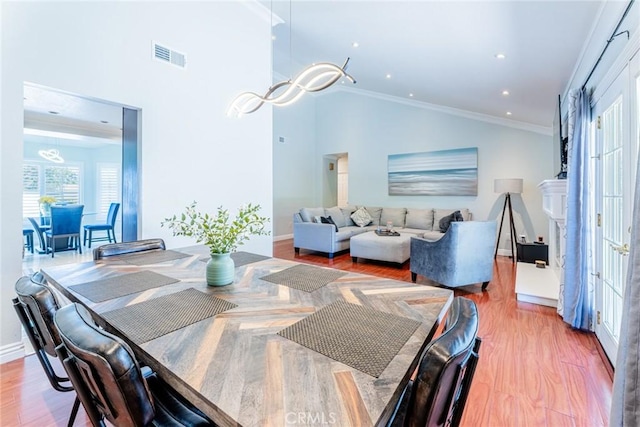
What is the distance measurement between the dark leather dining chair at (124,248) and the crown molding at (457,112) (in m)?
5.96

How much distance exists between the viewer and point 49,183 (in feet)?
21.3

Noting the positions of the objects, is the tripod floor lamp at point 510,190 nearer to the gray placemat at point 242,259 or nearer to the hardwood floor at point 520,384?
the hardwood floor at point 520,384

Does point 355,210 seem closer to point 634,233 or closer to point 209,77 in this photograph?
point 209,77

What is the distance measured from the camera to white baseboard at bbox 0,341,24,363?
2204mm

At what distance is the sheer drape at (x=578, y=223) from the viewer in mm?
2512

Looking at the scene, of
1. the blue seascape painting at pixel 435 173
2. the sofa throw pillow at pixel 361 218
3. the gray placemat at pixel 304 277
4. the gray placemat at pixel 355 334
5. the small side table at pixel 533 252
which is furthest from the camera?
the sofa throw pillow at pixel 361 218

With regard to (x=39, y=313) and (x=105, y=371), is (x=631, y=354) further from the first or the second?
(x=39, y=313)

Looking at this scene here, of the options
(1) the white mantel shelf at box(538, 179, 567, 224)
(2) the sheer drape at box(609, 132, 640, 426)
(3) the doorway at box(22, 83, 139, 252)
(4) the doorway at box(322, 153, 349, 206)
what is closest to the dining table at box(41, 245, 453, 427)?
(2) the sheer drape at box(609, 132, 640, 426)

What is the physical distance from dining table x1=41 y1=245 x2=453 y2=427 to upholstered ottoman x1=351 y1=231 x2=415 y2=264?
322 cm

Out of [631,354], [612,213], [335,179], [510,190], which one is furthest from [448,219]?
[631,354]

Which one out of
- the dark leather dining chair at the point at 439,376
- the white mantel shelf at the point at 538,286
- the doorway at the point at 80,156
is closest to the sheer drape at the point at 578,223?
the white mantel shelf at the point at 538,286

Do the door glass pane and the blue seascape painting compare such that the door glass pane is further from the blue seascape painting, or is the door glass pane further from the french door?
the blue seascape painting

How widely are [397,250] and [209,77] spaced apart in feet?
11.8

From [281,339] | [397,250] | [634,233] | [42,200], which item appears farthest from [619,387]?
[42,200]
